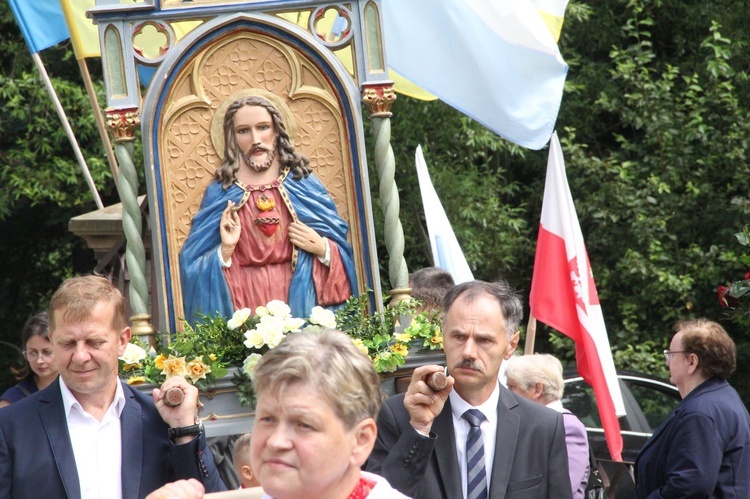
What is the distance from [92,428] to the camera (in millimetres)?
3727

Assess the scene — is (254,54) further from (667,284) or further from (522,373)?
(667,284)

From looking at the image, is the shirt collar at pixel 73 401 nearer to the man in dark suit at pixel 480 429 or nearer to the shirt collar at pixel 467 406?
the man in dark suit at pixel 480 429

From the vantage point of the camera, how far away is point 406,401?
12.1 feet

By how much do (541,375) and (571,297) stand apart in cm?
142

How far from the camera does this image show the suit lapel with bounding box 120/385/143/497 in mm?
3664

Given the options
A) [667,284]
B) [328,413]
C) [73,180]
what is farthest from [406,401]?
[73,180]

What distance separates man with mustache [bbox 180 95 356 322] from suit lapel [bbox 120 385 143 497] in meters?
2.07

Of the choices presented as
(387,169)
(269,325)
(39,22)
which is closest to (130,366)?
(269,325)

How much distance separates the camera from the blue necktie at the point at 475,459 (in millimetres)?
3887

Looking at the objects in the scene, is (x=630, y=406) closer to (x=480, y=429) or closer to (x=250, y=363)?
(x=250, y=363)

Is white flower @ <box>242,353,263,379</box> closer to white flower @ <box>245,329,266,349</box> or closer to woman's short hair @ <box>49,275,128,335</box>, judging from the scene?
white flower @ <box>245,329,266,349</box>

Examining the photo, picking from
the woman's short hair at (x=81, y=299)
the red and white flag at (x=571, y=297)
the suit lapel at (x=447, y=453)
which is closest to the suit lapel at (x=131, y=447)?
the woman's short hair at (x=81, y=299)

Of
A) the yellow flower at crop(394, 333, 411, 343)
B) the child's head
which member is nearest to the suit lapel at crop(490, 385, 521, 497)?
the child's head

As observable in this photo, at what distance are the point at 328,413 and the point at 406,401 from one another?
1.21 meters
